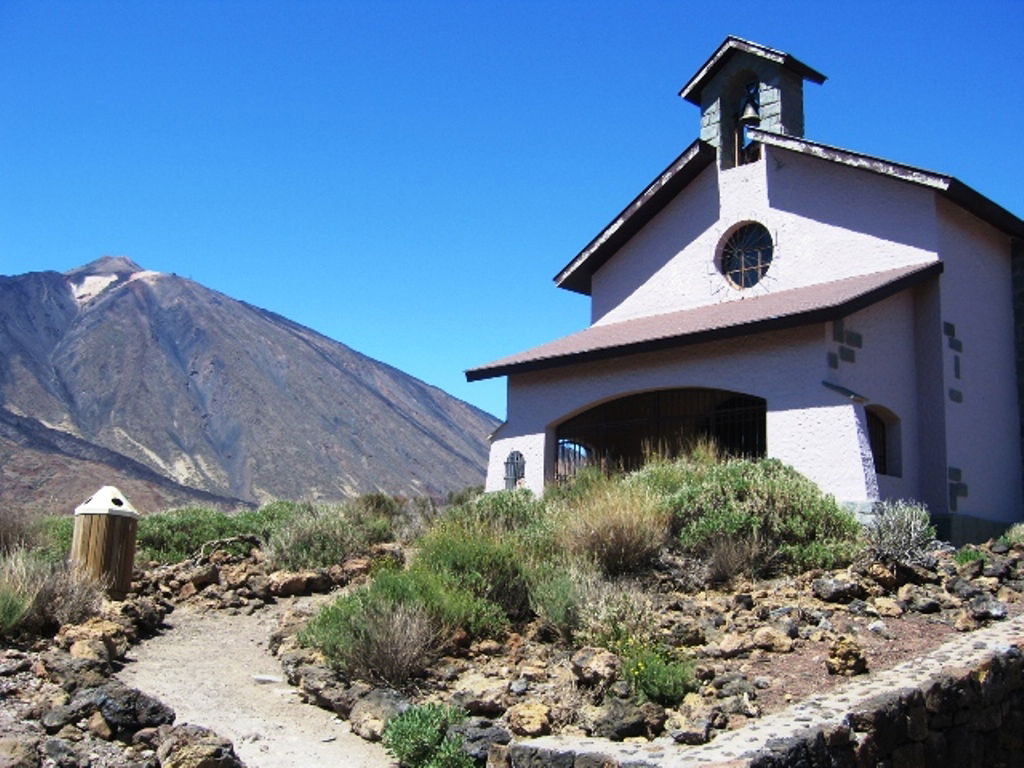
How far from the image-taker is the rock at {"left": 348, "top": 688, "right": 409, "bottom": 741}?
8234mm

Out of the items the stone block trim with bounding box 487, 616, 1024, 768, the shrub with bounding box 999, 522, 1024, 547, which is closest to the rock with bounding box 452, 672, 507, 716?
the stone block trim with bounding box 487, 616, 1024, 768

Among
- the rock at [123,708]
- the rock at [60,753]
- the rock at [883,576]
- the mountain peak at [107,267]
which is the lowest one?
the rock at [60,753]

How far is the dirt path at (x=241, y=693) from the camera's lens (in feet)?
26.2

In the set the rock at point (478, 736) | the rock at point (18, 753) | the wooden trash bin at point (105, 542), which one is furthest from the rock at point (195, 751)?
the wooden trash bin at point (105, 542)

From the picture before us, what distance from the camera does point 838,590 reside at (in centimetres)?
1032

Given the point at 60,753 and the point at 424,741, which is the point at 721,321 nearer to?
the point at 424,741

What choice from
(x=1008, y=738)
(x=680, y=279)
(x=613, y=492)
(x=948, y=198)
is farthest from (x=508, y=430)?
(x=1008, y=738)

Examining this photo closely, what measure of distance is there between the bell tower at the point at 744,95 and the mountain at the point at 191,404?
35.3 metres

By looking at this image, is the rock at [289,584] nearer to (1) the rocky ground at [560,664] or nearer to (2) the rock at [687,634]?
(1) the rocky ground at [560,664]

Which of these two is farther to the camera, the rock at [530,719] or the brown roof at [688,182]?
the brown roof at [688,182]

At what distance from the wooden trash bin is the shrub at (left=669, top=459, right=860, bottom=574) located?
6.01 m

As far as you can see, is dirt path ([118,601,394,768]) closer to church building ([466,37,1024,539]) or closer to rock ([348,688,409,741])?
rock ([348,688,409,741])

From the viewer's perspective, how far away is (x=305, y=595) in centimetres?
1278

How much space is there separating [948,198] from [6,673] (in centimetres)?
1395
